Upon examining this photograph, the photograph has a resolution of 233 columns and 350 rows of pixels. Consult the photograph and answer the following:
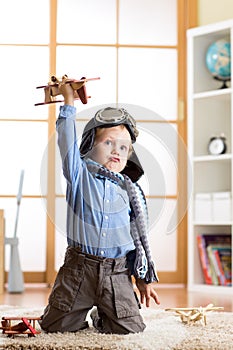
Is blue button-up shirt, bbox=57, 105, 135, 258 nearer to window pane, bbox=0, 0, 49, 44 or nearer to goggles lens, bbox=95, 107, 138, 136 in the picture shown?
goggles lens, bbox=95, 107, 138, 136

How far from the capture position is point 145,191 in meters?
1.97

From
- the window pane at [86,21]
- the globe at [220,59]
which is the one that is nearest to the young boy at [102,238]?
the globe at [220,59]

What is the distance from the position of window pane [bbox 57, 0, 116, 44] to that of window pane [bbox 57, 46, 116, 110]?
6cm

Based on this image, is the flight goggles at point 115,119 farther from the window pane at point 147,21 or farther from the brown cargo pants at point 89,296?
the window pane at point 147,21

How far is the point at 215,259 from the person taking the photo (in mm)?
4000

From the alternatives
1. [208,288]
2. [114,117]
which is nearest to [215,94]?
[208,288]

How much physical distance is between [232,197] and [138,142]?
1983 millimetres

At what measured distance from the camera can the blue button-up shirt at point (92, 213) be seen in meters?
1.92

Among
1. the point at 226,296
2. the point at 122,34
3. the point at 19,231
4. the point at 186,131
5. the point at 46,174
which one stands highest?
the point at 122,34

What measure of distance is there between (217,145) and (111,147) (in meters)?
2.12

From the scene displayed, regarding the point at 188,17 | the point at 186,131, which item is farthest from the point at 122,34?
the point at 186,131

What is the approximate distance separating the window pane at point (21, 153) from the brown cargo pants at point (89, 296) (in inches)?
92.9

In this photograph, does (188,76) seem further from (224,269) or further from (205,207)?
(224,269)

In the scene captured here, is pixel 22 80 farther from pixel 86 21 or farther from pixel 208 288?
pixel 208 288
